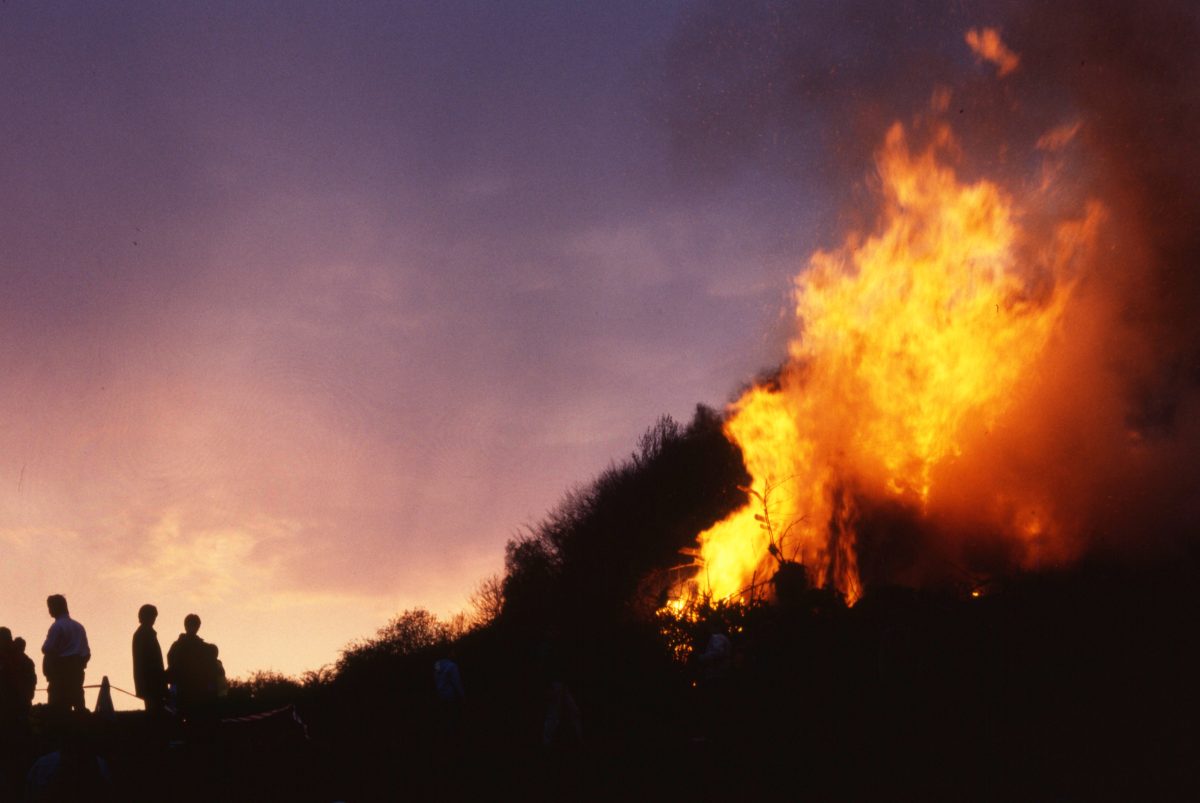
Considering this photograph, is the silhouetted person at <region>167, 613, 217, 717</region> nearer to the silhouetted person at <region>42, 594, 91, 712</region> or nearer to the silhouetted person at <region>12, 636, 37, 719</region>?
the silhouetted person at <region>42, 594, 91, 712</region>

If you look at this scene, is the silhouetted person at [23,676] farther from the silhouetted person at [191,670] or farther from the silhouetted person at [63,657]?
the silhouetted person at [191,670]

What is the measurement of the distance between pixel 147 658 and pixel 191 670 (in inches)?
26.1

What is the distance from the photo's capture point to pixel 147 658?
1316cm

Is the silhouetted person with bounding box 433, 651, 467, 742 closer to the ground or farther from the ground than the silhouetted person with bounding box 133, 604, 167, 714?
closer to the ground

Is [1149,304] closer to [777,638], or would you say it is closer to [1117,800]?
[777,638]

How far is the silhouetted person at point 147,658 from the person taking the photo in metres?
13.1

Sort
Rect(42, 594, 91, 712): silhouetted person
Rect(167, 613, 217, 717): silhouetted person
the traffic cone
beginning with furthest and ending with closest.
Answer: the traffic cone → Rect(42, 594, 91, 712): silhouetted person → Rect(167, 613, 217, 717): silhouetted person

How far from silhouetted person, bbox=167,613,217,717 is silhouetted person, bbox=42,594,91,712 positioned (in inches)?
61.2

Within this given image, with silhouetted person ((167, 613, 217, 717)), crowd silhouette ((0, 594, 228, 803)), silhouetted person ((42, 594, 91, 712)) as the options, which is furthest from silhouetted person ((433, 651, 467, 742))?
silhouetted person ((42, 594, 91, 712))

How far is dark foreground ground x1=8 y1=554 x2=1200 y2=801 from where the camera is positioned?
44.0 ft

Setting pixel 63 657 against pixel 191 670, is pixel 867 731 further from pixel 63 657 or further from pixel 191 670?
pixel 63 657

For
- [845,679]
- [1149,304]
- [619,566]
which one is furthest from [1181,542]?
[619,566]

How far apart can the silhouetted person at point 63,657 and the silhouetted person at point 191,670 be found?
1555mm

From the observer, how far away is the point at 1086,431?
24.1 meters
